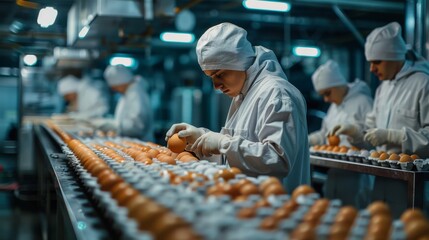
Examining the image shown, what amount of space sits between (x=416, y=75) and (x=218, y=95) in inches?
296

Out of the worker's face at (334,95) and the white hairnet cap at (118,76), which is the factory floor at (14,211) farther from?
the worker's face at (334,95)

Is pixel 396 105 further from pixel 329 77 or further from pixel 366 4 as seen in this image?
pixel 366 4

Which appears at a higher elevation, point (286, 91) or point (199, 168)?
point (286, 91)

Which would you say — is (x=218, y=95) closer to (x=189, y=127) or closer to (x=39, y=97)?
(x=39, y=97)

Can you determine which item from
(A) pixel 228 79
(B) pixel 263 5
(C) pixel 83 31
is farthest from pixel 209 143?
(B) pixel 263 5

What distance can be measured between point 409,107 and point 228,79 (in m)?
1.66

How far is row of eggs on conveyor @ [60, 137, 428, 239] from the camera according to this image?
1266mm

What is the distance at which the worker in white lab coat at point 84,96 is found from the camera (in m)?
9.71

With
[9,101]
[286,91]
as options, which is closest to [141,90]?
[9,101]

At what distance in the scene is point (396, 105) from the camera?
4.02 m

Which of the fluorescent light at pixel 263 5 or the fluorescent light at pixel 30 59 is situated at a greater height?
the fluorescent light at pixel 263 5

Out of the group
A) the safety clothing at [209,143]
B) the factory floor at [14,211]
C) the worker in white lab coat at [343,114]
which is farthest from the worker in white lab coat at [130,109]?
the safety clothing at [209,143]

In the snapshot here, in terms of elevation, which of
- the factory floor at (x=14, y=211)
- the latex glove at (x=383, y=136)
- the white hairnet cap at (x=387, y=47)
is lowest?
the factory floor at (x=14, y=211)

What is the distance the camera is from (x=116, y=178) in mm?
1867
